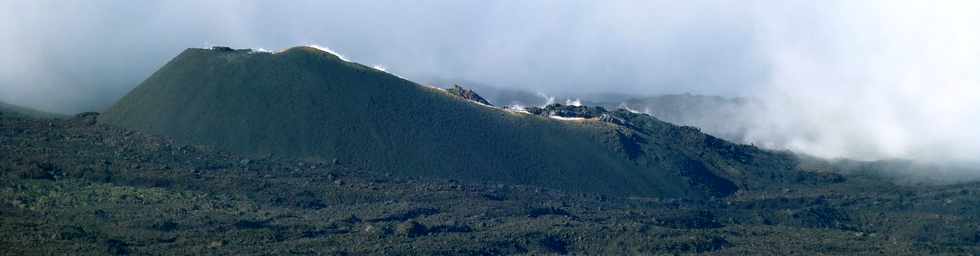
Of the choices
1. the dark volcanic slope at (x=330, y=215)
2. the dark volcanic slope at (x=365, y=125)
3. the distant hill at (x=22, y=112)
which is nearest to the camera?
the dark volcanic slope at (x=330, y=215)

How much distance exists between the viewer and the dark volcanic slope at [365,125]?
78875mm

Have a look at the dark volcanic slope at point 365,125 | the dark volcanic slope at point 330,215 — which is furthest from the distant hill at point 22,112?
the dark volcanic slope at point 365,125

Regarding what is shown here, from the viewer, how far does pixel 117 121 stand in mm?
81062

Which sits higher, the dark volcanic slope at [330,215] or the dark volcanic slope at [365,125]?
the dark volcanic slope at [365,125]

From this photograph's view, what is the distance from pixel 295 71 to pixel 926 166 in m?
41.0

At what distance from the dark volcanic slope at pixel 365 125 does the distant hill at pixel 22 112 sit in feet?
19.7

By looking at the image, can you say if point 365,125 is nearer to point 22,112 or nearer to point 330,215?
point 330,215

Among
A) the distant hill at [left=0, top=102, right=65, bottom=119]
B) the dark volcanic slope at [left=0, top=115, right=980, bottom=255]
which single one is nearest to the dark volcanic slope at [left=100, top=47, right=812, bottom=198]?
the dark volcanic slope at [left=0, top=115, right=980, bottom=255]

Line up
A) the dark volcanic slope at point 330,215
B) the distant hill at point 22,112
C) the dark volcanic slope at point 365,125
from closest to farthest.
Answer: the dark volcanic slope at point 330,215
the dark volcanic slope at point 365,125
the distant hill at point 22,112

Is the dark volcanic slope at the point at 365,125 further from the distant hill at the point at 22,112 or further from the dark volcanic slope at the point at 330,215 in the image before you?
the distant hill at the point at 22,112

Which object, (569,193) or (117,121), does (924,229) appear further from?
(117,121)

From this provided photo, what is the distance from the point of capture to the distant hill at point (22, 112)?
8562cm

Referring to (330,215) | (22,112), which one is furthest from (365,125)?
(22,112)

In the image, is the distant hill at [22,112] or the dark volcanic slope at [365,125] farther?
the distant hill at [22,112]
